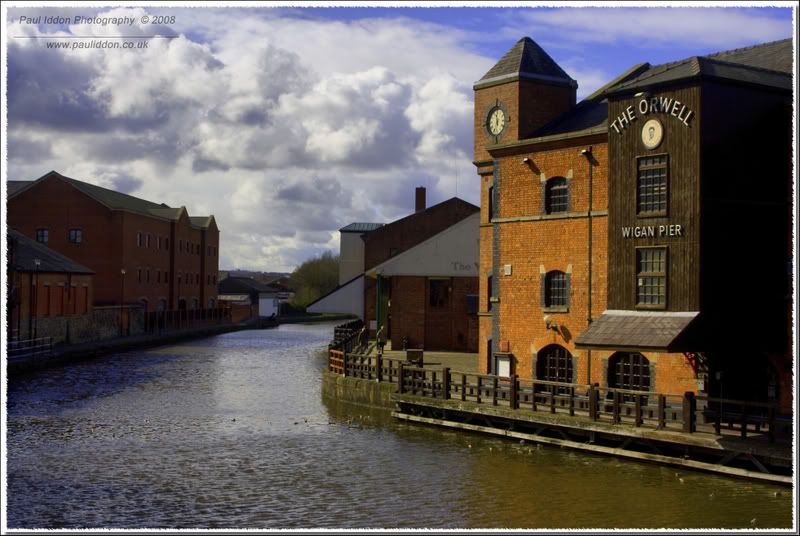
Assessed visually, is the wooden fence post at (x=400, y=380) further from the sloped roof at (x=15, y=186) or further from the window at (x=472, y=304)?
the sloped roof at (x=15, y=186)

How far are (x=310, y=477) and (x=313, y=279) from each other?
11747 cm

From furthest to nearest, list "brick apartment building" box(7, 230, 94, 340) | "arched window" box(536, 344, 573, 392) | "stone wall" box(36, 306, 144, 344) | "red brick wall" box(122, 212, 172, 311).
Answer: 1. "red brick wall" box(122, 212, 172, 311)
2. "stone wall" box(36, 306, 144, 344)
3. "brick apartment building" box(7, 230, 94, 340)
4. "arched window" box(536, 344, 573, 392)

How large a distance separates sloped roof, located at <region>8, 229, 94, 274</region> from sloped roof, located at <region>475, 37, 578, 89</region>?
26.5m

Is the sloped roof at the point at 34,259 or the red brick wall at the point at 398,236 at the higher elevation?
the red brick wall at the point at 398,236

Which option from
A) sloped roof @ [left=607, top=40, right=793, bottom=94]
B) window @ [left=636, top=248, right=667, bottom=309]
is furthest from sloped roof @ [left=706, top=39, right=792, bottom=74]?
window @ [left=636, top=248, right=667, bottom=309]

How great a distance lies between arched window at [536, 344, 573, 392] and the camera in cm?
2780

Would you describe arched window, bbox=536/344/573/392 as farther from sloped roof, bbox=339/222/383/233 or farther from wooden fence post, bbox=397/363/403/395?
sloped roof, bbox=339/222/383/233

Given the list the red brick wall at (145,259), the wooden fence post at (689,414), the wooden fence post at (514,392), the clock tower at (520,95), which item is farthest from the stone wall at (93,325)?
the wooden fence post at (689,414)

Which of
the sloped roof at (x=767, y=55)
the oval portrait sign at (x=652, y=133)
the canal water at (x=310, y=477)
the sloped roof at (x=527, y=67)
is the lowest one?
the canal water at (x=310, y=477)

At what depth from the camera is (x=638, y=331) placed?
23.3 metres

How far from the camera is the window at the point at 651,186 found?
23.8 meters

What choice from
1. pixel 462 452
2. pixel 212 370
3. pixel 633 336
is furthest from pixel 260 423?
pixel 212 370

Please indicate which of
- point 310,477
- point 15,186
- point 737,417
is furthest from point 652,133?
point 15,186

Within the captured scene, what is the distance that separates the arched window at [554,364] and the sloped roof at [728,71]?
7.65m
